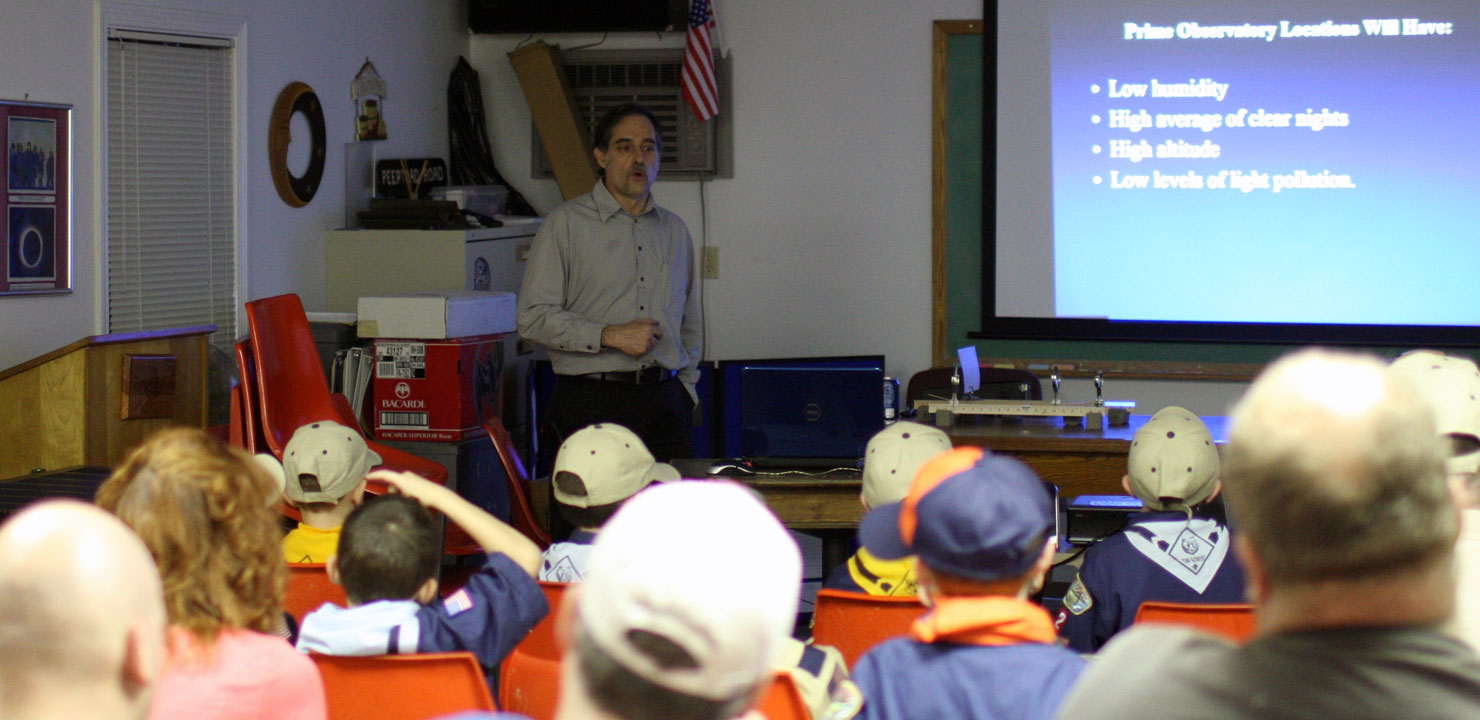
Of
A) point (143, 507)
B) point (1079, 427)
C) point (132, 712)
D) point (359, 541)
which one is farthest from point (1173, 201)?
point (132, 712)

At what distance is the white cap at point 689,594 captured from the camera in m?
0.90

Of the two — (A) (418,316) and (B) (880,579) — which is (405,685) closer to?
(B) (880,579)

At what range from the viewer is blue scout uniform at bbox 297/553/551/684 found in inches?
78.1

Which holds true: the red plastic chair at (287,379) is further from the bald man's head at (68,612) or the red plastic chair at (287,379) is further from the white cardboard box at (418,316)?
the bald man's head at (68,612)

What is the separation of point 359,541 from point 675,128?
4.53 meters

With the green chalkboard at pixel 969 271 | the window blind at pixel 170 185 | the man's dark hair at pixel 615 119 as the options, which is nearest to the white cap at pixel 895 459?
the man's dark hair at pixel 615 119

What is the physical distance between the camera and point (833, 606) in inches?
92.0

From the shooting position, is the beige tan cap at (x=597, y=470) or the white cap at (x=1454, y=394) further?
the beige tan cap at (x=597, y=470)

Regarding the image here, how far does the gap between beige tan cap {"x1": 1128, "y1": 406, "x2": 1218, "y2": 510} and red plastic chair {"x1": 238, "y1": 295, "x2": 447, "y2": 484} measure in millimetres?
2219

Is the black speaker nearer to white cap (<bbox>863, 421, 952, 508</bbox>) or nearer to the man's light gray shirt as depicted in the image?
the man's light gray shirt

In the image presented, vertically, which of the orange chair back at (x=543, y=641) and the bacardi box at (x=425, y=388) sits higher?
the bacardi box at (x=425, y=388)

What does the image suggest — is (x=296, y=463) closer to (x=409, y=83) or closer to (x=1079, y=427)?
(x=1079, y=427)

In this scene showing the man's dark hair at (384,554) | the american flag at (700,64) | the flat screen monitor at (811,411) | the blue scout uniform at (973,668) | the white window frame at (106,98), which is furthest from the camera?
the american flag at (700,64)

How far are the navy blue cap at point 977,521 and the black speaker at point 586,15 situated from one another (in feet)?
16.1
